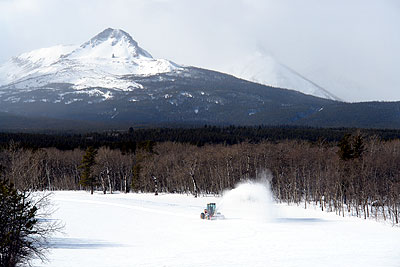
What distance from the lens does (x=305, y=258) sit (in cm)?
3077

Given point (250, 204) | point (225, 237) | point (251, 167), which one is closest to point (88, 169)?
point (251, 167)

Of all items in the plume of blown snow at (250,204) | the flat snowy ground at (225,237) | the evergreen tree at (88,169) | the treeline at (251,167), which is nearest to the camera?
the flat snowy ground at (225,237)

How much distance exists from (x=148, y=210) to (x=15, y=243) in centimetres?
4113

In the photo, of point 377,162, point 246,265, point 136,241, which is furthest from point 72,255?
point 377,162

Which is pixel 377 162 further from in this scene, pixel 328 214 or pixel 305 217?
pixel 305 217

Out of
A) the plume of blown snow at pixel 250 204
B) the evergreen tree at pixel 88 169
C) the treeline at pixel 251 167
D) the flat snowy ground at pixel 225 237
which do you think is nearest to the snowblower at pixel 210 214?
the flat snowy ground at pixel 225 237

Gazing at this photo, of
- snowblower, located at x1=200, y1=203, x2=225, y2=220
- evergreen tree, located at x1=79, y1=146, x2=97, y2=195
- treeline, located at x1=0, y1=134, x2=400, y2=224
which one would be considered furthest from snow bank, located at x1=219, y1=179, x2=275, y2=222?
evergreen tree, located at x1=79, y1=146, x2=97, y2=195

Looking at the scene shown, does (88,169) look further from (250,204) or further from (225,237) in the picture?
(225,237)

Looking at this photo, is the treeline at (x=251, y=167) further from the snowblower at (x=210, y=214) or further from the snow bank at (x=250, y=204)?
the snowblower at (x=210, y=214)

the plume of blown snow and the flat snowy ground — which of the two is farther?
the plume of blown snow

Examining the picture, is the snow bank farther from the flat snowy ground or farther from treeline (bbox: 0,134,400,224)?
treeline (bbox: 0,134,400,224)

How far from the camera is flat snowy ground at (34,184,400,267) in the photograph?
1209 inches

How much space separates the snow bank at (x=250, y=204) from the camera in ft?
188

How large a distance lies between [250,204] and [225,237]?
62.7 feet
